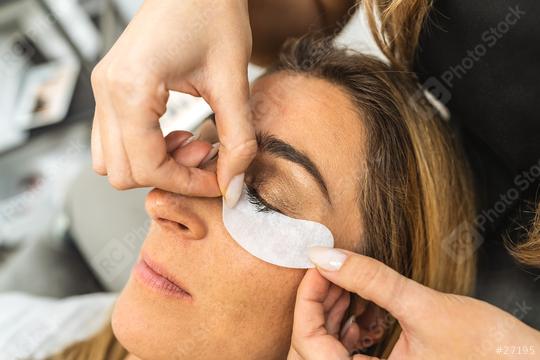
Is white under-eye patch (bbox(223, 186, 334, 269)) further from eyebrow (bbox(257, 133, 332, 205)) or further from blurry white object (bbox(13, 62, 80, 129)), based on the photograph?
blurry white object (bbox(13, 62, 80, 129))

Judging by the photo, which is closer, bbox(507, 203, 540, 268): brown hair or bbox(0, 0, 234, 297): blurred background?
bbox(507, 203, 540, 268): brown hair

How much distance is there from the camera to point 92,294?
1.70m

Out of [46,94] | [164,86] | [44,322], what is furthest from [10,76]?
[164,86]

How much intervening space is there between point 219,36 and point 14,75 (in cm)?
208

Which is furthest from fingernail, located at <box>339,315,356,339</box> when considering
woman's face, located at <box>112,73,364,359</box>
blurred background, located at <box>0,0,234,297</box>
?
blurred background, located at <box>0,0,234,297</box>

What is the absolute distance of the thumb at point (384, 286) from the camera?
78 centimetres

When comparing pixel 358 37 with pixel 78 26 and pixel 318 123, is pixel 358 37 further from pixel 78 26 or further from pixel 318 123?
pixel 78 26

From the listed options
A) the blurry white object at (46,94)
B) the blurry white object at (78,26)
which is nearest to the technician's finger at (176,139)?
the blurry white object at (46,94)

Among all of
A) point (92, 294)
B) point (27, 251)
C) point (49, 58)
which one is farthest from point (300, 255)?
point (49, 58)

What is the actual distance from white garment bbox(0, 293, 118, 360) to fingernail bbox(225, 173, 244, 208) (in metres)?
0.89

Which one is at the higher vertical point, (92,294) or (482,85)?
(482,85)

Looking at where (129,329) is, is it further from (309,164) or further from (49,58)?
(49,58)

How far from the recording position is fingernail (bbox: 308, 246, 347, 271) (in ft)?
2.82

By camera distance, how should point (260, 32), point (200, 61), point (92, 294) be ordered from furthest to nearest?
1. point (92, 294)
2. point (260, 32)
3. point (200, 61)
